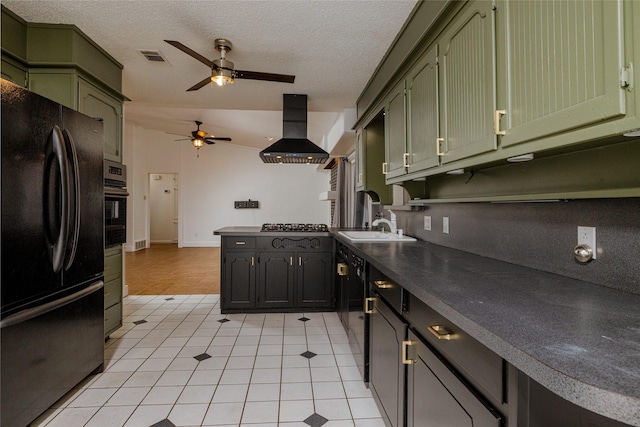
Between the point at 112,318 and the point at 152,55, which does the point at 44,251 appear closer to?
the point at 112,318

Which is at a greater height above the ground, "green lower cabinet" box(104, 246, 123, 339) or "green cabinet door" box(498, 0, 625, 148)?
"green cabinet door" box(498, 0, 625, 148)

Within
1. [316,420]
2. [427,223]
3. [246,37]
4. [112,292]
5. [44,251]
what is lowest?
[316,420]

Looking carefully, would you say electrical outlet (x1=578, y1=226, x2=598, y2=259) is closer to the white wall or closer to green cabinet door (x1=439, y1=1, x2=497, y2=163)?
green cabinet door (x1=439, y1=1, x2=497, y2=163)

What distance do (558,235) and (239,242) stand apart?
289cm

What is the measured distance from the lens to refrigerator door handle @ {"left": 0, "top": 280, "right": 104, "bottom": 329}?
4.86 ft

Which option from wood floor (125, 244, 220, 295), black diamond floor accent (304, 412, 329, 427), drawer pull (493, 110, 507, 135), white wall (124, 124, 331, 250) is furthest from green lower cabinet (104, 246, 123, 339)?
white wall (124, 124, 331, 250)

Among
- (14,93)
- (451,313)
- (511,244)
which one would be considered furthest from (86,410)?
(511,244)

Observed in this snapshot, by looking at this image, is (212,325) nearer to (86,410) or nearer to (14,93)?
(86,410)

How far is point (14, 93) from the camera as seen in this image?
59.8 inches

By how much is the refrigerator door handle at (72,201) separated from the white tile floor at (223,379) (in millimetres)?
899

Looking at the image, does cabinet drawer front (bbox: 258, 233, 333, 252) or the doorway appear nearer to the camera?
cabinet drawer front (bbox: 258, 233, 333, 252)

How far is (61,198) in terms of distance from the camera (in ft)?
5.65

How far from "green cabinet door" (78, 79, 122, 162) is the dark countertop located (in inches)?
106

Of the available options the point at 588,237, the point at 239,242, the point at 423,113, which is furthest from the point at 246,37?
the point at 588,237
